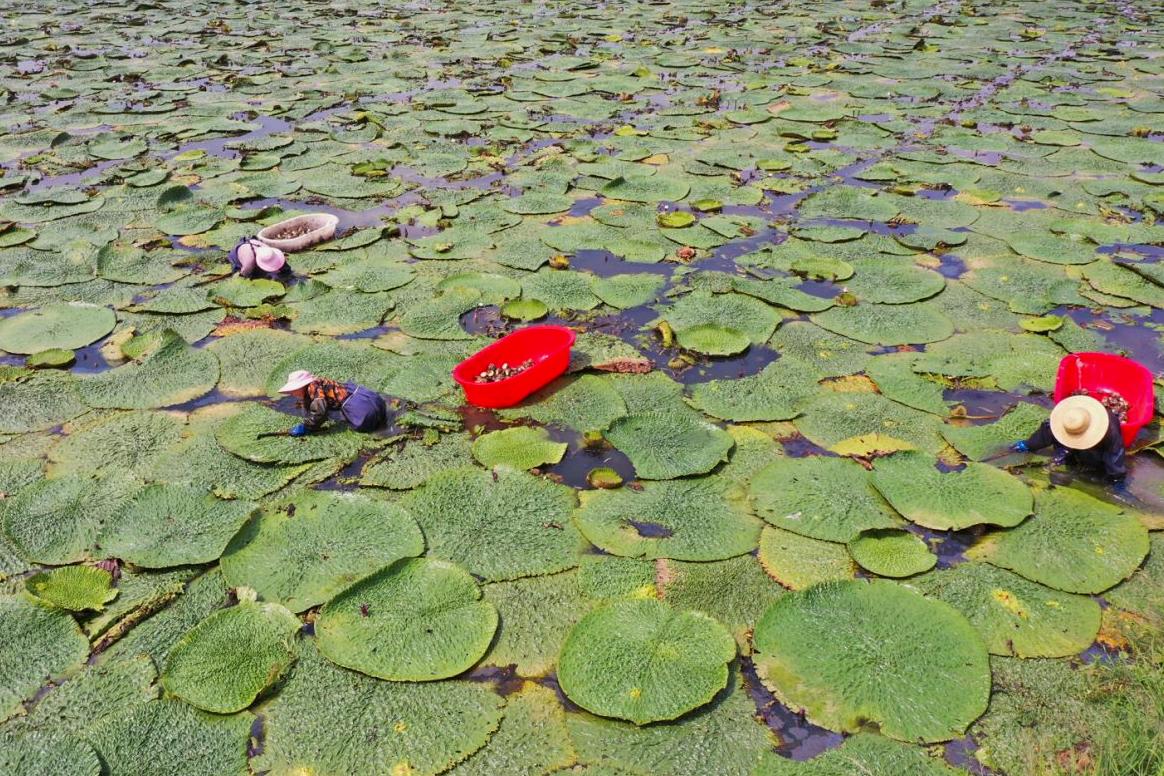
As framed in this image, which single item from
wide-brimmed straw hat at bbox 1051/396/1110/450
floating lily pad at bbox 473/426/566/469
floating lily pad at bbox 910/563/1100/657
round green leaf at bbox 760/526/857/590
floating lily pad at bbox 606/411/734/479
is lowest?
round green leaf at bbox 760/526/857/590

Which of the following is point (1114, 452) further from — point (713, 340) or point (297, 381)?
point (297, 381)

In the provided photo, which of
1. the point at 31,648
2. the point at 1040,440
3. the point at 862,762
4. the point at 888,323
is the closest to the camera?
the point at 862,762

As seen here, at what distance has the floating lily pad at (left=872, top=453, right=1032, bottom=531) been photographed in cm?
348

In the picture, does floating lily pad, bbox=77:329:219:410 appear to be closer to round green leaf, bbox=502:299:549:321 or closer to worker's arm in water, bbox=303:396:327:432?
worker's arm in water, bbox=303:396:327:432

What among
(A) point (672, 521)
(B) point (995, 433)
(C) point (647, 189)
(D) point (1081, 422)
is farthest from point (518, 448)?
(C) point (647, 189)

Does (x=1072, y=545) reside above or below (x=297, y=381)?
below

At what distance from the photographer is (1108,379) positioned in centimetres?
414

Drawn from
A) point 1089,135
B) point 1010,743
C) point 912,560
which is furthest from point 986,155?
point 1010,743

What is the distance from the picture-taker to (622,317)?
5363 millimetres

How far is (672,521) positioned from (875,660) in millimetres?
1062


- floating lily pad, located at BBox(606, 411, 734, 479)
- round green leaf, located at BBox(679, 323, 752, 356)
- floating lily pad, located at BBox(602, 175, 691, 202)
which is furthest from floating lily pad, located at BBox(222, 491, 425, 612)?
floating lily pad, located at BBox(602, 175, 691, 202)

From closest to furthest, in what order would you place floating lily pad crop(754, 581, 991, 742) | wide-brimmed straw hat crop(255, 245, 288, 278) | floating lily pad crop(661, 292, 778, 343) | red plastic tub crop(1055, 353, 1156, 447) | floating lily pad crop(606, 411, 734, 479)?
1. floating lily pad crop(754, 581, 991, 742)
2. floating lily pad crop(606, 411, 734, 479)
3. red plastic tub crop(1055, 353, 1156, 447)
4. floating lily pad crop(661, 292, 778, 343)
5. wide-brimmed straw hat crop(255, 245, 288, 278)

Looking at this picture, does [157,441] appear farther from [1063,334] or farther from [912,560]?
[1063,334]

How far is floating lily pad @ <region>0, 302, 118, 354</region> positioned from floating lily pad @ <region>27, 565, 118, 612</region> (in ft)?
7.57
